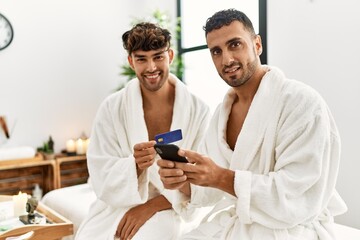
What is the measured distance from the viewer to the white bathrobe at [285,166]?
1.10m

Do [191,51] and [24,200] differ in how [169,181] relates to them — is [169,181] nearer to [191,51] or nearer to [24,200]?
[24,200]

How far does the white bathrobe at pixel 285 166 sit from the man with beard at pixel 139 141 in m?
0.35

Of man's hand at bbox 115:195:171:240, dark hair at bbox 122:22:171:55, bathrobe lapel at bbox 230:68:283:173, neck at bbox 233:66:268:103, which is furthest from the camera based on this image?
dark hair at bbox 122:22:171:55

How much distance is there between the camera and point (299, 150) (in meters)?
1.12

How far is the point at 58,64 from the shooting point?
11.4 feet

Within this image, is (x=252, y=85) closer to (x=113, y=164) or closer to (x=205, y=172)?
(x=205, y=172)

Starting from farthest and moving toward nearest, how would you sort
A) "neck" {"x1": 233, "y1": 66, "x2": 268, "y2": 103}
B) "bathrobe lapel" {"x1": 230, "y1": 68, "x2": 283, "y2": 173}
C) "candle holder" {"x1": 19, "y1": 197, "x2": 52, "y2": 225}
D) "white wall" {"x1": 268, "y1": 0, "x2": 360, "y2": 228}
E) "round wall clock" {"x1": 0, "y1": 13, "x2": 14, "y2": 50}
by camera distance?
"round wall clock" {"x1": 0, "y1": 13, "x2": 14, "y2": 50} < "white wall" {"x1": 268, "y1": 0, "x2": 360, "y2": 228} < "candle holder" {"x1": 19, "y1": 197, "x2": 52, "y2": 225} < "neck" {"x1": 233, "y1": 66, "x2": 268, "y2": 103} < "bathrobe lapel" {"x1": 230, "y1": 68, "x2": 283, "y2": 173}

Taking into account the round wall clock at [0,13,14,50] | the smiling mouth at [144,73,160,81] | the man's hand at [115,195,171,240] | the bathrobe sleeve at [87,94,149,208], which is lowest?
the man's hand at [115,195,171,240]

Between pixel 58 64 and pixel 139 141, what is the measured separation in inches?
86.8

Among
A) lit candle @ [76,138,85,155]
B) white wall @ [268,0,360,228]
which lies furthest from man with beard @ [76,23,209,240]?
lit candle @ [76,138,85,155]

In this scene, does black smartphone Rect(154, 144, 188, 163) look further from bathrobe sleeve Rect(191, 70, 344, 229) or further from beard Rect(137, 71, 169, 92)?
beard Rect(137, 71, 169, 92)

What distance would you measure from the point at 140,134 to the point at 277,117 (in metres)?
0.72

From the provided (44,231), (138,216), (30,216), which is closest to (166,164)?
(138,216)

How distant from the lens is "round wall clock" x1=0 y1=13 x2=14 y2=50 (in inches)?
125
